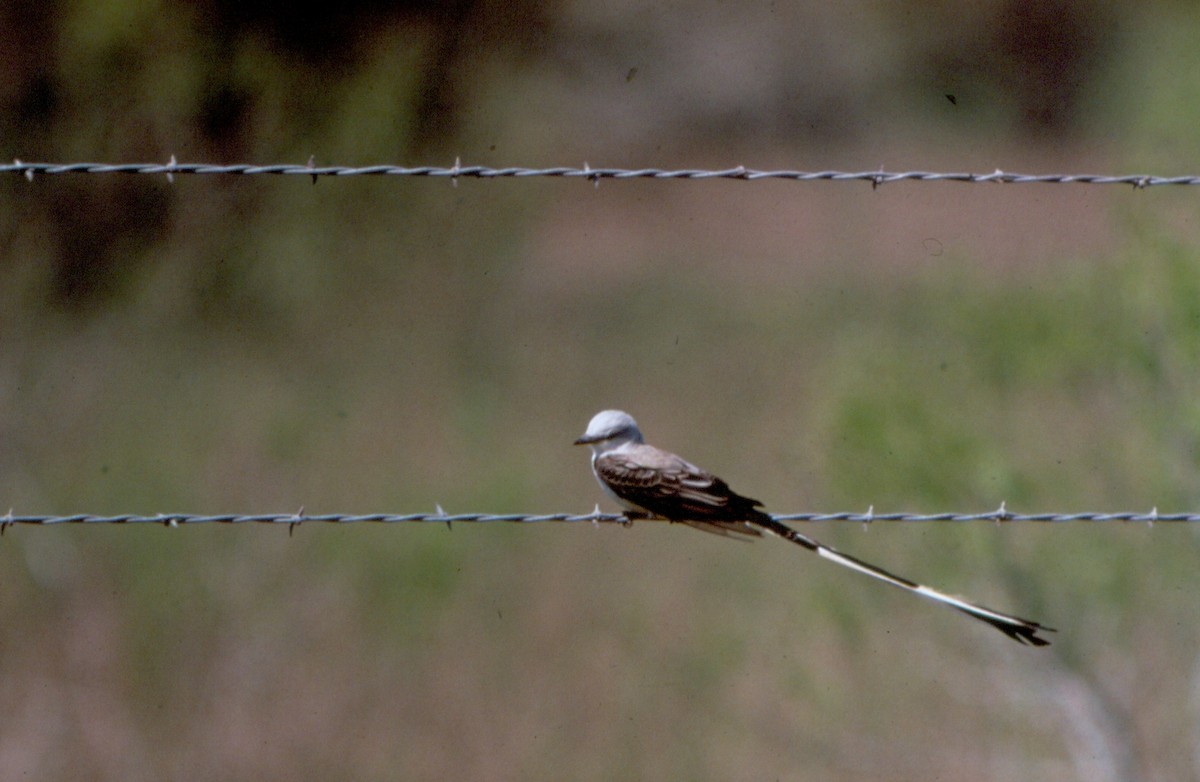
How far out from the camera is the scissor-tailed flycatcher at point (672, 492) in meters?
4.20

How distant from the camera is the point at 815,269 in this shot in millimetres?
17312

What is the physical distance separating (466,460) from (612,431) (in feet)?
22.7

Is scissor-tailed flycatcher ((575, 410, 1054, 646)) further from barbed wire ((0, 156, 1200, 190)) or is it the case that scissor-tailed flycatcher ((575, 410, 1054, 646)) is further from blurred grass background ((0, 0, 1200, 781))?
blurred grass background ((0, 0, 1200, 781))

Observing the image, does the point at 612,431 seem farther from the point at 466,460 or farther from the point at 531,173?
the point at 466,460

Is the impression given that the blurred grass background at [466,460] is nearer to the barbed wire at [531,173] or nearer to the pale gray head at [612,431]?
the pale gray head at [612,431]

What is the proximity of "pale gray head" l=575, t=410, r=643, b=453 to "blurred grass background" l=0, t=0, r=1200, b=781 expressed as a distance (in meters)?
2.67

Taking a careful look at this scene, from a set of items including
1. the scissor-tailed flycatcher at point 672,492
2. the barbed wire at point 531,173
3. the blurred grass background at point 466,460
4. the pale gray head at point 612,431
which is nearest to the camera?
the barbed wire at point 531,173

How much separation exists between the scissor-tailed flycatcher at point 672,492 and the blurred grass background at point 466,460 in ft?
8.88

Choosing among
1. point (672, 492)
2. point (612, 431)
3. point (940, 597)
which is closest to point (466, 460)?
point (612, 431)

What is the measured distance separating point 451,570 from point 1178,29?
20.2ft

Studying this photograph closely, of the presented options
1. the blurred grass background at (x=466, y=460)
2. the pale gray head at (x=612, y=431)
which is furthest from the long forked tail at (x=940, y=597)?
the blurred grass background at (x=466, y=460)

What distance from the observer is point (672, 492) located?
14.3 ft

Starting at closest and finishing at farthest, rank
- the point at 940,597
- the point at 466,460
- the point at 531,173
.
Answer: the point at 531,173 < the point at 940,597 < the point at 466,460

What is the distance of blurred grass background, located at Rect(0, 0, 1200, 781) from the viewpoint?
23.7ft
